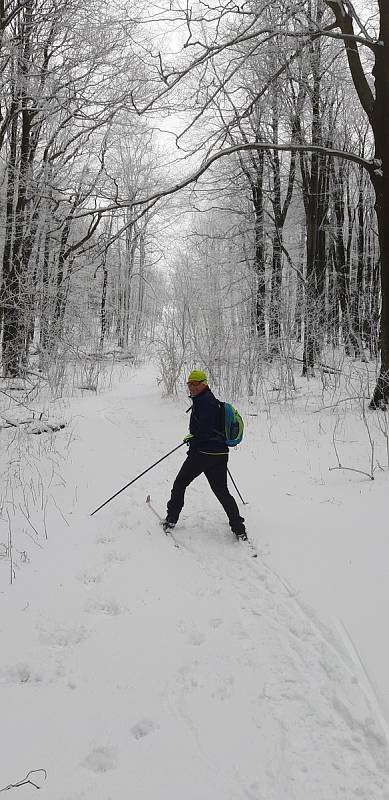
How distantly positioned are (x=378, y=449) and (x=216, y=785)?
5401mm

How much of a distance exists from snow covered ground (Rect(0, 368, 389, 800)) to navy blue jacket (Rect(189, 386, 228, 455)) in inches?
40.1

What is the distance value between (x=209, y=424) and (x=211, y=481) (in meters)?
0.65

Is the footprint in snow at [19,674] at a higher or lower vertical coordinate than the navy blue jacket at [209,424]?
lower

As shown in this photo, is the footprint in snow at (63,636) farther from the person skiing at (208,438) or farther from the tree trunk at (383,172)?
the tree trunk at (383,172)

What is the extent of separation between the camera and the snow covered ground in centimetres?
217

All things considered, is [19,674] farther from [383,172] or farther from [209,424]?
[383,172]

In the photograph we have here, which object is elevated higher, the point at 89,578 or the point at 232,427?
the point at 232,427

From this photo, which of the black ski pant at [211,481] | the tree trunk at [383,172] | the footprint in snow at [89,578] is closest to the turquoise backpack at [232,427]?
the black ski pant at [211,481]

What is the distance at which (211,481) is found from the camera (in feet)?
16.6

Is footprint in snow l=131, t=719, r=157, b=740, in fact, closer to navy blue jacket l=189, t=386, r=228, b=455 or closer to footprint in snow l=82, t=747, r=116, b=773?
footprint in snow l=82, t=747, r=116, b=773

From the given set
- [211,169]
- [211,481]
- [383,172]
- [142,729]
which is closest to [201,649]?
[142,729]

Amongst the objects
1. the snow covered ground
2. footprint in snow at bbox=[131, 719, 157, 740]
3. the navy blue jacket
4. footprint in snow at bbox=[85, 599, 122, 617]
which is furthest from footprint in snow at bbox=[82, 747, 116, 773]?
the navy blue jacket

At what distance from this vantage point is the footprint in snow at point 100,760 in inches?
86.2

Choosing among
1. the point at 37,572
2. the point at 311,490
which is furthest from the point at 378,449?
the point at 37,572
